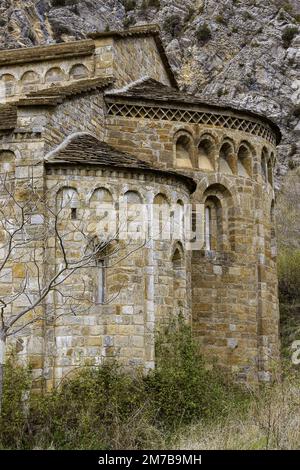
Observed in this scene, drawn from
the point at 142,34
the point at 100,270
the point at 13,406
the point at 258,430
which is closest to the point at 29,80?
the point at 142,34

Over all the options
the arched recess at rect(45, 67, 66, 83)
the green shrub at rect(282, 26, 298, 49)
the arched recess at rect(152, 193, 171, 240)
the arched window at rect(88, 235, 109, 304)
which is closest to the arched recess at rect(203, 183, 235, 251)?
the arched recess at rect(152, 193, 171, 240)

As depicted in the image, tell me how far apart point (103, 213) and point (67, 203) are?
2.33 feet

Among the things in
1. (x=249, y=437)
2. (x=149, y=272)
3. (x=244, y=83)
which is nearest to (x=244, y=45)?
(x=244, y=83)

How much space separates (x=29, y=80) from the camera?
824 inches

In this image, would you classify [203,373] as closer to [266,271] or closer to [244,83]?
[266,271]

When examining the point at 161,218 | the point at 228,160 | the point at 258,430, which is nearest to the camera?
the point at 258,430

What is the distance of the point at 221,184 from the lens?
19.5 meters

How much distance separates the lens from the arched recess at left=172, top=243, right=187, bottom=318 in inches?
623

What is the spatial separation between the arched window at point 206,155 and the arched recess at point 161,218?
3791 millimetres

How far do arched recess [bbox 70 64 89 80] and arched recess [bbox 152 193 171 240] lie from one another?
560 cm

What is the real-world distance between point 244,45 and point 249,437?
45.2 meters

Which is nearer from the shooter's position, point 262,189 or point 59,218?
point 59,218

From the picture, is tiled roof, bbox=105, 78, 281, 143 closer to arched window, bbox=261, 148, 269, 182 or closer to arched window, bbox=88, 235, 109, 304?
arched window, bbox=261, 148, 269, 182

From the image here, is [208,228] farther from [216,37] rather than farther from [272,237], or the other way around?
[216,37]
